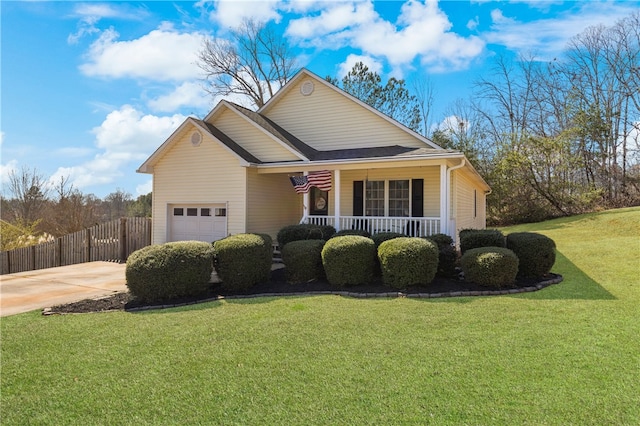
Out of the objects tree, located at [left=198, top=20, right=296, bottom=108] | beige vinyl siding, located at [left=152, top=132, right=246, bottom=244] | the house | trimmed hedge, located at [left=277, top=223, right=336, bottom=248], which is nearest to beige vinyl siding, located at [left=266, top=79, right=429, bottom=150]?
the house

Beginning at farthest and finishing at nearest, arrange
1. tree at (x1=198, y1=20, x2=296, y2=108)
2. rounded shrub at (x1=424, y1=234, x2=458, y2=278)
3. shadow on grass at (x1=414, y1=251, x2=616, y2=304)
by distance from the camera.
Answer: tree at (x1=198, y1=20, x2=296, y2=108) < rounded shrub at (x1=424, y1=234, x2=458, y2=278) < shadow on grass at (x1=414, y1=251, x2=616, y2=304)

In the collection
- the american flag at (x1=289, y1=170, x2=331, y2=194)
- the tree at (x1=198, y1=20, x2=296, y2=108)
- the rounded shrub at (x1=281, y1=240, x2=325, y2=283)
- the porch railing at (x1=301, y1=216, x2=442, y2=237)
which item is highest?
the tree at (x1=198, y1=20, x2=296, y2=108)

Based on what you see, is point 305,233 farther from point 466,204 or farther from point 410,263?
point 466,204

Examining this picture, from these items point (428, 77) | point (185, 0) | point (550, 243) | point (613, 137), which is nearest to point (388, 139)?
point (550, 243)

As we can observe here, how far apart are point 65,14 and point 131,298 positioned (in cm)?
686

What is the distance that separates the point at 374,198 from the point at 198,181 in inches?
255

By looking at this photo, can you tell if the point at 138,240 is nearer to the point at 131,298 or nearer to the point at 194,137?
the point at 194,137

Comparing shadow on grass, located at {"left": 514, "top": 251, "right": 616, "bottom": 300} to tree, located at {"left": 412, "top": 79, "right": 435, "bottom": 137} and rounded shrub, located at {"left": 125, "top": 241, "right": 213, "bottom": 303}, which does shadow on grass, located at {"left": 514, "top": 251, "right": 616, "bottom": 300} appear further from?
tree, located at {"left": 412, "top": 79, "right": 435, "bottom": 137}

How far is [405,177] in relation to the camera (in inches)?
519

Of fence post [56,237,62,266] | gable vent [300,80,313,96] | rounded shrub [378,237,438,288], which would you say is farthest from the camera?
gable vent [300,80,313,96]

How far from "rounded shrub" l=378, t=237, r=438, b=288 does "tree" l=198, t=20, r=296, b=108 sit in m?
25.0

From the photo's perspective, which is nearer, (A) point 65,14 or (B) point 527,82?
(A) point 65,14

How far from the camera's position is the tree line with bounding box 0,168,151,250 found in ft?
54.9

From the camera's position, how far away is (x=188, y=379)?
377cm
